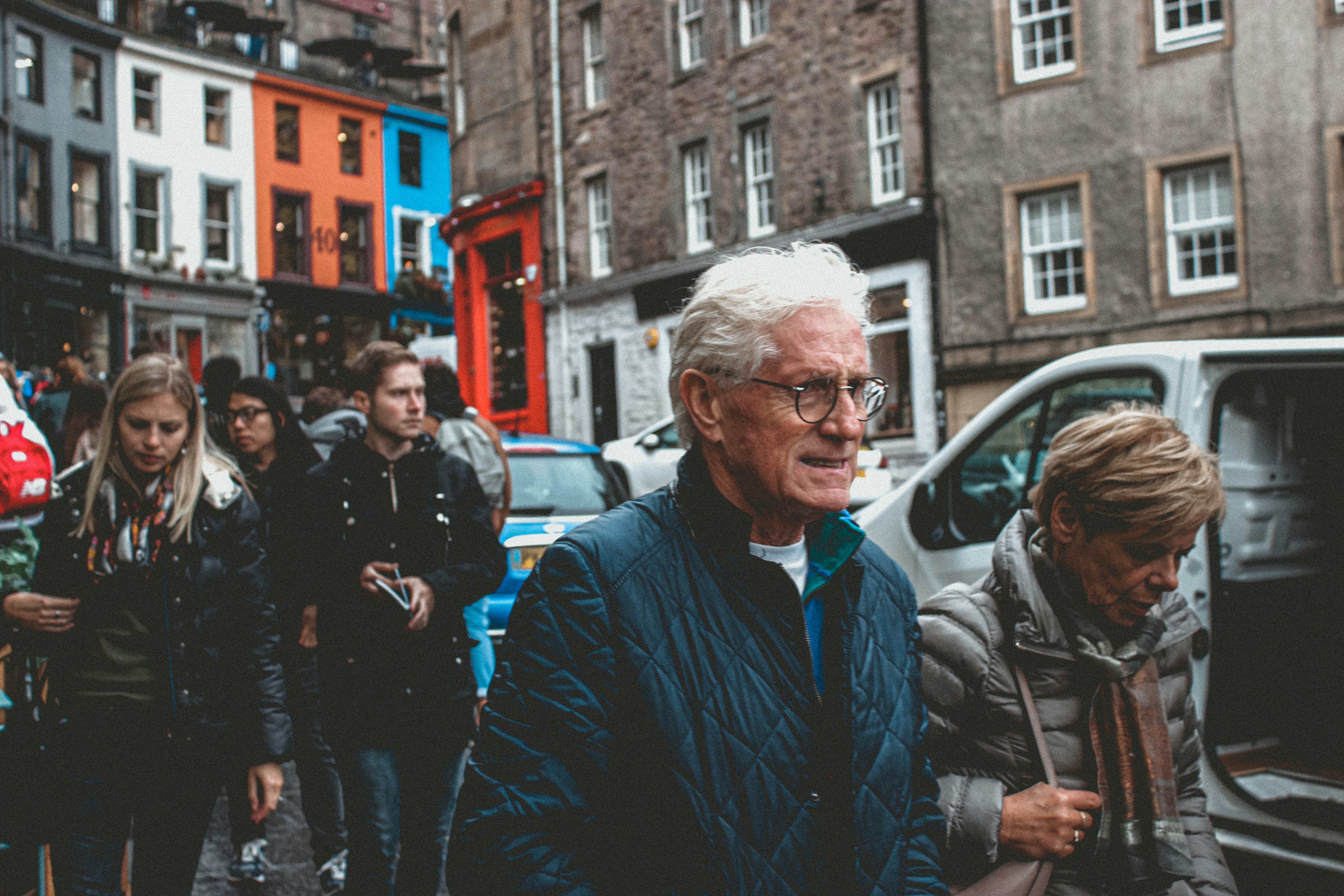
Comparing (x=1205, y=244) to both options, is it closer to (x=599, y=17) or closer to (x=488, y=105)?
(x=599, y=17)

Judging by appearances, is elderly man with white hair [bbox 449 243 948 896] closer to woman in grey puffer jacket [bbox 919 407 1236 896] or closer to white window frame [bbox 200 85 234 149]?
woman in grey puffer jacket [bbox 919 407 1236 896]

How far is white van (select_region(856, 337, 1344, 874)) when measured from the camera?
12.4 feet

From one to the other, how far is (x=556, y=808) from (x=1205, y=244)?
17.3 meters

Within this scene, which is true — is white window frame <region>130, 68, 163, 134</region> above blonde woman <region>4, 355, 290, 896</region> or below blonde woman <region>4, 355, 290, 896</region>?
above

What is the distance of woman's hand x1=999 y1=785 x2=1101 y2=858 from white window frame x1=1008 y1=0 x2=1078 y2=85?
17400 millimetres

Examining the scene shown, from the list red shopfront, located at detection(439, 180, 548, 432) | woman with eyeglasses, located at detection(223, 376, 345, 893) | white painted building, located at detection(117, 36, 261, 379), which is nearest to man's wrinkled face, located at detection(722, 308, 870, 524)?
woman with eyeglasses, located at detection(223, 376, 345, 893)

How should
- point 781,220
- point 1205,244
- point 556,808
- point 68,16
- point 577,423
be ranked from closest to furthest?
point 556,808
point 1205,244
point 781,220
point 577,423
point 68,16

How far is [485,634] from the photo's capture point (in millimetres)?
5801

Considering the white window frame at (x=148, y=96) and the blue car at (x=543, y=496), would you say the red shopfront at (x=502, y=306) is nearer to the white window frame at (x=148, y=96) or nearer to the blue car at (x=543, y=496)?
the white window frame at (x=148, y=96)

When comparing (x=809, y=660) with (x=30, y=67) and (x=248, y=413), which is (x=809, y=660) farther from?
(x=30, y=67)

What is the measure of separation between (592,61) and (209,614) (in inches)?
956

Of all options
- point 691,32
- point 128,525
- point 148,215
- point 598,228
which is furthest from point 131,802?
point 148,215

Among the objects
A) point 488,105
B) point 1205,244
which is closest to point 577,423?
point 488,105

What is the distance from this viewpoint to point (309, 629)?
4.34 meters
